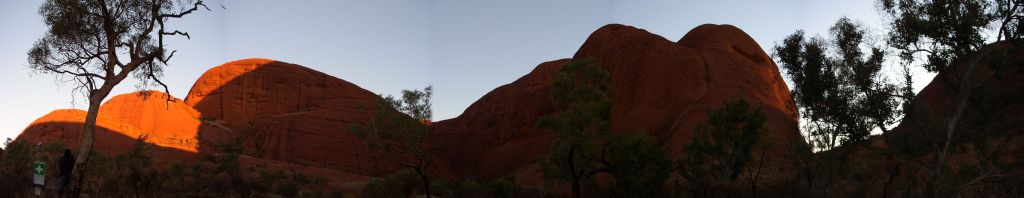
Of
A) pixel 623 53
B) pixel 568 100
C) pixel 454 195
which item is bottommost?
pixel 454 195

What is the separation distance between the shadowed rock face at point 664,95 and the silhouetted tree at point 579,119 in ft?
42.2

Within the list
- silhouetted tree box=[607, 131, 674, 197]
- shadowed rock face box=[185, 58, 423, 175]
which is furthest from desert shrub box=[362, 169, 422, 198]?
shadowed rock face box=[185, 58, 423, 175]

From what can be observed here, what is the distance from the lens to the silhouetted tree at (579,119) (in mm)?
23358

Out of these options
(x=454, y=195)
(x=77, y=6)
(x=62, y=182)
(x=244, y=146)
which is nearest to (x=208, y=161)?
(x=244, y=146)

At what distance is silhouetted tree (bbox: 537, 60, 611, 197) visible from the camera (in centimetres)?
2336

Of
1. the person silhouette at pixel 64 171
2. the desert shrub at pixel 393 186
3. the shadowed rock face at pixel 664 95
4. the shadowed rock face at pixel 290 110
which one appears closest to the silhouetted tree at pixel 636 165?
the shadowed rock face at pixel 664 95

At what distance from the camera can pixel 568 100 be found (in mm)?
24312

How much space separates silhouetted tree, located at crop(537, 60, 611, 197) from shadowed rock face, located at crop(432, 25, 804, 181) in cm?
1285

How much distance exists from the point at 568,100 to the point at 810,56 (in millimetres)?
9796

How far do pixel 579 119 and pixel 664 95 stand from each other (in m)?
30.6

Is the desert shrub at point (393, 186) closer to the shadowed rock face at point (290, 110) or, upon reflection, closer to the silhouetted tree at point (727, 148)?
the silhouetted tree at point (727, 148)

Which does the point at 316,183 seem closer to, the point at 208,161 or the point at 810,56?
the point at 208,161

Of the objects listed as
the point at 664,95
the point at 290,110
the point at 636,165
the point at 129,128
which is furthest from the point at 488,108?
the point at 636,165

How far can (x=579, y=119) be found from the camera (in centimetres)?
2319
